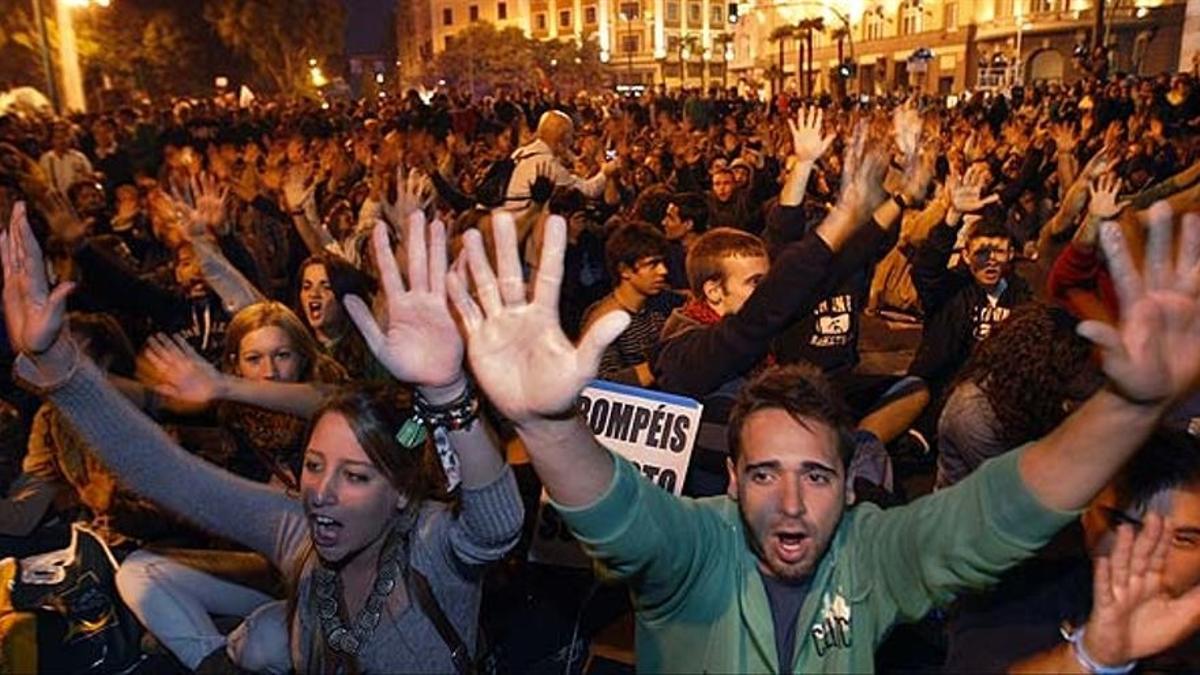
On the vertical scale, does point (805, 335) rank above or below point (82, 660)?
above

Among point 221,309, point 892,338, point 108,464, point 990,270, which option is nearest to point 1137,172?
point 892,338

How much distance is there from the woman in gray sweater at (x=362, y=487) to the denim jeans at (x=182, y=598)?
80cm

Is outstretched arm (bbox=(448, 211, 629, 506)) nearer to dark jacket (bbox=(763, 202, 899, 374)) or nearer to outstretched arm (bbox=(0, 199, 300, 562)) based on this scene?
outstretched arm (bbox=(0, 199, 300, 562))

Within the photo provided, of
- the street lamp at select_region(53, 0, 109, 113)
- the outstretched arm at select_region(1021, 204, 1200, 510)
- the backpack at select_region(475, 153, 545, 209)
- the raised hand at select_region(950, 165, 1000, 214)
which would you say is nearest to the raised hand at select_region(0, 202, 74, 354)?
the outstretched arm at select_region(1021, 204, 1200, 510)

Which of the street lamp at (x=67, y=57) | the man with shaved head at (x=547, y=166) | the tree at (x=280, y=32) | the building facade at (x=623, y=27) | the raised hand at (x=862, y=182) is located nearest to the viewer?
the raised hand at (x=862, y=182)

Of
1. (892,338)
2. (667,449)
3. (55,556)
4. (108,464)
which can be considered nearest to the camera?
(108,464)

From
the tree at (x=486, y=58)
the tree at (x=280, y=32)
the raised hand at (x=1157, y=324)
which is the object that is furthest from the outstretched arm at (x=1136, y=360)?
the tree at (x=486, y=58)

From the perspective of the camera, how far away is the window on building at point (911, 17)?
77812 mm

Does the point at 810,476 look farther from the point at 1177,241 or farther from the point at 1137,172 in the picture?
the point at 1137,172

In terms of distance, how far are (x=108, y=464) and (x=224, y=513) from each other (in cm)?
32

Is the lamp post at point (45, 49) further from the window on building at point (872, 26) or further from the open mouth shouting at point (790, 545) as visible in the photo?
the window on building at point (872, 26)

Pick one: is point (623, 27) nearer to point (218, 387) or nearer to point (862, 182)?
point (862, 182)

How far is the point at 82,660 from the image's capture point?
371 centimetres

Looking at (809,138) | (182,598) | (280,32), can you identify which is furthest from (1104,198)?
(280,32)
